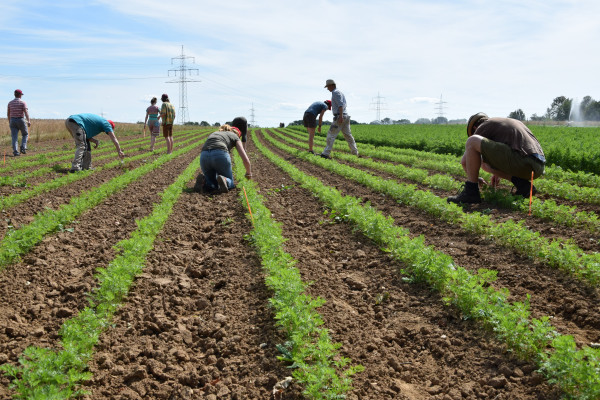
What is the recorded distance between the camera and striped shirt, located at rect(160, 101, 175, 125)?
15.7 meters

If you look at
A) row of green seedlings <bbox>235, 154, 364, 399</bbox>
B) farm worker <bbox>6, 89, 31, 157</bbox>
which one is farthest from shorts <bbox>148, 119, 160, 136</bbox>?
row of green seedlings <bbox>235, 154, 364, 399</bbox>

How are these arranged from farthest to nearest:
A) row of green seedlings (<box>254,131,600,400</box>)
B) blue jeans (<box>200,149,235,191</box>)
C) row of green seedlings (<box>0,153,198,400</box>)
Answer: blue jeans (<box>200,149,235,191</box>) → row of green seedlings (<box>0,153,198,400</box>) → row of green seedlings (<box>254,131,600,400</box>)

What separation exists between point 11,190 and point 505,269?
30.5 ft

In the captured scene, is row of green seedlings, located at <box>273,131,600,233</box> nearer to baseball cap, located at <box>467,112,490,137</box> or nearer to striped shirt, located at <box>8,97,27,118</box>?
baseball cap, located at <box>467,112,490,137</box>

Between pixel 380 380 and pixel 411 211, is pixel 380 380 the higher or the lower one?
the lower one

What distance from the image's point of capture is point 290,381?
9.81 ft

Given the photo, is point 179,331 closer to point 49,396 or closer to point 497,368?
point 49,396

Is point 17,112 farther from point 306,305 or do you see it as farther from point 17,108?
point 306,305

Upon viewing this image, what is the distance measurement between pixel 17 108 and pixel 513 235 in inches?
647

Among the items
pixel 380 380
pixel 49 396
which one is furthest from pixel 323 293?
pixel 49 396

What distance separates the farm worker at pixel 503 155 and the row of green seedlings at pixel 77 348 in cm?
500

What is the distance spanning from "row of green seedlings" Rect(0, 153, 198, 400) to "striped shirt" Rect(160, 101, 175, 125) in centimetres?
1120

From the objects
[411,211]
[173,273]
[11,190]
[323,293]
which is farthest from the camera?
[11,190]

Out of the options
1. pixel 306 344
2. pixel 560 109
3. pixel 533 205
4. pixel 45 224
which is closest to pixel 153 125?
pixel 45 224
